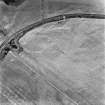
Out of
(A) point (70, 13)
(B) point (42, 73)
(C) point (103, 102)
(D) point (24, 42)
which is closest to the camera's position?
(C) point (103, 102)

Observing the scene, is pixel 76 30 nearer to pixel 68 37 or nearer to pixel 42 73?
pixel 68 37

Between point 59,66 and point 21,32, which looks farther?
point 21,32

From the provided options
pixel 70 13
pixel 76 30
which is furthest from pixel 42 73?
pixel 70 13

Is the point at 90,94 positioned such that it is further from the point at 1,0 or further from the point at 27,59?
the point at 1,0

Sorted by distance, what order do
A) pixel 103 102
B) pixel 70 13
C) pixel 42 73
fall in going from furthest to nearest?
pixel 70 13 < pixel 42 73 < pixel 103 102

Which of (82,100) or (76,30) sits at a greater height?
(76,30)

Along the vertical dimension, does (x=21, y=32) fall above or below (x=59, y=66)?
above

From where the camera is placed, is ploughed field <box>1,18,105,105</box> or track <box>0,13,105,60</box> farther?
track <box>0,13,105,60</box>

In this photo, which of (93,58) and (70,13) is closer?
(93,58)

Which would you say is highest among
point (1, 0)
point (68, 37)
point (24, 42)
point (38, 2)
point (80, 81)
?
point (38, 2)

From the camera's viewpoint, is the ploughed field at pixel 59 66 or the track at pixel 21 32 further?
the track at pixel 21 32
